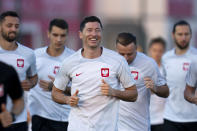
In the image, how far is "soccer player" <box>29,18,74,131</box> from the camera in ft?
32.2

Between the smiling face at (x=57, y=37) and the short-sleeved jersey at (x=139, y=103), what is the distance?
142 centimetres

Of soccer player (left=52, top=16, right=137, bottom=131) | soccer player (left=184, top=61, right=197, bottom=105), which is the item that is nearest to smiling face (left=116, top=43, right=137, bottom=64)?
soccer player (left=52, top=16, right=137, bottom=131)

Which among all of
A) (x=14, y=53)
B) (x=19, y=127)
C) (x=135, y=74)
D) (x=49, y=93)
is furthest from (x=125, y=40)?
(x=19, y=127)

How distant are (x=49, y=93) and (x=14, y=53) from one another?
1273 millimetres

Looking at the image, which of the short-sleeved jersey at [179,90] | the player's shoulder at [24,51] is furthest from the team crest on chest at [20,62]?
the short-sleeved jersey at [179,90]

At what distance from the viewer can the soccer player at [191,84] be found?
9.21m

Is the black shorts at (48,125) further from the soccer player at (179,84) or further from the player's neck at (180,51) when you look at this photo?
the player's neck at (180,51)

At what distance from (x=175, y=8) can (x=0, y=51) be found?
24707 mm

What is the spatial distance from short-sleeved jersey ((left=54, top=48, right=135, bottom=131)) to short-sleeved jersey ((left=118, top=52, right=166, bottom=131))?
1.30 m

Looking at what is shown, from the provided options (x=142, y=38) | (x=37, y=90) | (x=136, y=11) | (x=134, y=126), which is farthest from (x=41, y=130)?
(x=136, y=11)

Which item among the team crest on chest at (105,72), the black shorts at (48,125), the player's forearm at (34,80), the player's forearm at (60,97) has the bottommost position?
the black shorts at (48,125)

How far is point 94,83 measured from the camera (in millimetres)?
7723

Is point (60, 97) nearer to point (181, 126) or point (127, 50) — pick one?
point (127, 50)

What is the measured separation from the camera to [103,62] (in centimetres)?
781
